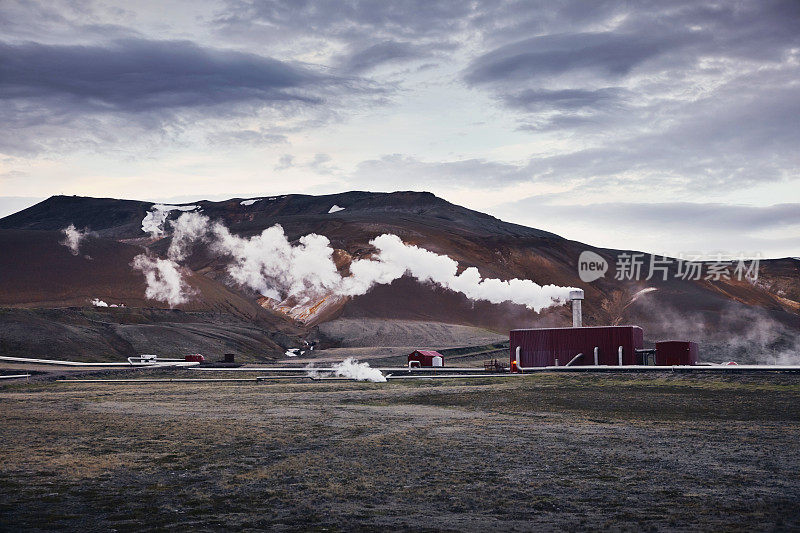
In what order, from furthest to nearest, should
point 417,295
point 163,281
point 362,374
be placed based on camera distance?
point 417,295 → point 163,281 → point 362,374

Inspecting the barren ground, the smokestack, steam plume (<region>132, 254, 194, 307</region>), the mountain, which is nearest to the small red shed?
the smokestack

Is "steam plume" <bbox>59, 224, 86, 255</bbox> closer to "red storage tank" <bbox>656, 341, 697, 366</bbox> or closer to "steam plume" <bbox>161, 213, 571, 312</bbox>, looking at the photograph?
"steam plume" <bbox>161, 213, 571, 312</bbox>

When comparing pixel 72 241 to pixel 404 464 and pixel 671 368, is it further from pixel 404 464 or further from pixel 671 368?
pixel 404 464

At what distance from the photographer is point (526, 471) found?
16734 millimetres

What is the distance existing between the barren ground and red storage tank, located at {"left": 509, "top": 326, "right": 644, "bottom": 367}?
70.0 feet

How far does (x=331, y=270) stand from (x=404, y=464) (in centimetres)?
11964

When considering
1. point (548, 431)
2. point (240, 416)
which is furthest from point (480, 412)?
point (240, 416)

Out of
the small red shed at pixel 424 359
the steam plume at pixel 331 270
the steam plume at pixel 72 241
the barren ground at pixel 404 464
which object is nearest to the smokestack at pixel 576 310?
the small red shed at pixel 424 359

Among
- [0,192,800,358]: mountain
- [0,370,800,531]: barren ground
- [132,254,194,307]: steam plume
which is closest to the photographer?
[0,370,800,531]: barren ground

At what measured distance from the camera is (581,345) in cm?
5641

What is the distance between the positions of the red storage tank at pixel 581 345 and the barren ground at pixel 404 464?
70.0 ft

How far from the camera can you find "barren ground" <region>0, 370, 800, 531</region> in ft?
41.3

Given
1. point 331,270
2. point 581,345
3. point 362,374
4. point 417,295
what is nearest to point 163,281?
point 331,270

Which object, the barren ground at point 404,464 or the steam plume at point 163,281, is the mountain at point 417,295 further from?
the barren ground at point 404,464
